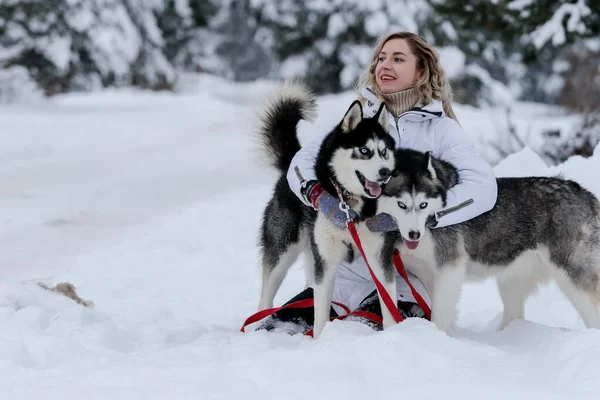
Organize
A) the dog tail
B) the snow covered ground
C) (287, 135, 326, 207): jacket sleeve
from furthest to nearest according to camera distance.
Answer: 1. the dog tail
2. (287, 135, 326, 207): jacket sleeve
3. the snow covered ground

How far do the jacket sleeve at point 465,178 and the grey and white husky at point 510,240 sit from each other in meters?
0.06

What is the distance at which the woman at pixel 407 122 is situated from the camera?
136 inches

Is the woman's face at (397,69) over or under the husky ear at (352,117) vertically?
over

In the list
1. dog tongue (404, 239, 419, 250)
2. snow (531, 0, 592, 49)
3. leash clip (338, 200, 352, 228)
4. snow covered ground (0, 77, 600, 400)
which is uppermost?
snow (531, 0, 592, 49)

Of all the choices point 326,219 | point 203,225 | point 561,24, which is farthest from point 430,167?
point 561,24

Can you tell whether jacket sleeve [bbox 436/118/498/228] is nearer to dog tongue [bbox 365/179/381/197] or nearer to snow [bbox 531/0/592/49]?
dog tongue [bbox 365/179/381/197]

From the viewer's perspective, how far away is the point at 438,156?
11.6 feet

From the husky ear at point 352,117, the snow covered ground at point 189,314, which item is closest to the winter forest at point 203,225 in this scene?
the snow covered ground at point 189,314

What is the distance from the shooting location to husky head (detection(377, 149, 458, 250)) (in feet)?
9.95

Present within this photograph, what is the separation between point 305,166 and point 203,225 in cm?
362

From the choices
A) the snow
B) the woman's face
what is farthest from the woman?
the snow

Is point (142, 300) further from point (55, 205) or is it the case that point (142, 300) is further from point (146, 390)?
point (55, 205)

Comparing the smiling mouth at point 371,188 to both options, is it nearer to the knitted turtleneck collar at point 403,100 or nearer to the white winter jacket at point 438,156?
the white winter jacket at point 438,156

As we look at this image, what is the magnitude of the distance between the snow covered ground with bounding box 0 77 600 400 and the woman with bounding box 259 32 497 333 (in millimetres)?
349
